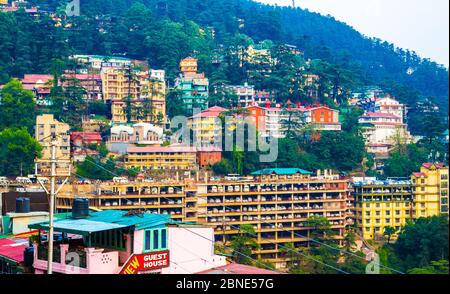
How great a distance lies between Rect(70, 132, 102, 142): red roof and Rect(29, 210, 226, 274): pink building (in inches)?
454

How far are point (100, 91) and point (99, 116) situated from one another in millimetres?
1234

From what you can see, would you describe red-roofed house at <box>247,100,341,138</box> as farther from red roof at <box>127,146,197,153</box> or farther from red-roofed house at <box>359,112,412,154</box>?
red roof at <box>127,146,197,153</box>

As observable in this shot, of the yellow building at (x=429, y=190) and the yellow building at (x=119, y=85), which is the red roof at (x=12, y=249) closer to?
the yellow building at (x=429, y=190)

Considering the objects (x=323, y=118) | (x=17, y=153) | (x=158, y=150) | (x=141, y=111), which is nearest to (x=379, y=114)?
(x=323, y=118)

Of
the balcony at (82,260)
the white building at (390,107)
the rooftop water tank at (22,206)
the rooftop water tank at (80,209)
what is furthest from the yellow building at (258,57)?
the balcony at (82,260)

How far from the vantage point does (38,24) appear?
20.9 meters

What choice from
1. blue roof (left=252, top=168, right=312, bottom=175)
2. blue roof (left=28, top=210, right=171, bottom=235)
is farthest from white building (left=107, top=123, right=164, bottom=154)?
blue roof (left=28, top=210, right=171, bottom=235)

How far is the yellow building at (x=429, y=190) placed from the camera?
14.5 meters

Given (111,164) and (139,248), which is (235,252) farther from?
(139,248)

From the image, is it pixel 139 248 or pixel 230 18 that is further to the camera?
pixel 230 18

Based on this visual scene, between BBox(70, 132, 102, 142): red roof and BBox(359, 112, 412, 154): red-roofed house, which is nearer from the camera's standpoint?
BBox(70, 132, 102, 142): red roof

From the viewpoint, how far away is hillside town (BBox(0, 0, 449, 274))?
12250 mm

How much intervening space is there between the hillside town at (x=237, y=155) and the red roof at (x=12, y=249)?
12 centimetres
